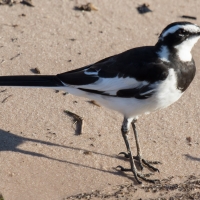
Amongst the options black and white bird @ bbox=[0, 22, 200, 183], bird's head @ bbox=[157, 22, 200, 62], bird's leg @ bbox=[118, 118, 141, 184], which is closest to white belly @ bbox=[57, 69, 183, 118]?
black and white bird @ bbox=[0, 22, 200, 183]

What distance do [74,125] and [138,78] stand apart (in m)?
1.12

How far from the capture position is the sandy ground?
598cm

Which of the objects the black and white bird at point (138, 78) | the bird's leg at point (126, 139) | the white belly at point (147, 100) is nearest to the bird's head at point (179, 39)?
the black and white bird at point (138, 78)

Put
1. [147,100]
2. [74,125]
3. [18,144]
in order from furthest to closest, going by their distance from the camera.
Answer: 1. [74,125]
2. [18,144]
3. [147,100]

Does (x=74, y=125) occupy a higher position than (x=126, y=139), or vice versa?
(x=126, y=139)

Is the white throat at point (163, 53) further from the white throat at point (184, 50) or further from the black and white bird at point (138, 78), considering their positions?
the white throat at point (184, 50)

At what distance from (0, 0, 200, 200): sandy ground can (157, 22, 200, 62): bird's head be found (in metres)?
1.14

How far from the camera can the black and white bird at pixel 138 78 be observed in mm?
5871

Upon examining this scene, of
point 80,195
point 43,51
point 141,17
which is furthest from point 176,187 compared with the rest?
point 141,17

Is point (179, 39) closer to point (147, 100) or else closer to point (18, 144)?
point (147, 100)

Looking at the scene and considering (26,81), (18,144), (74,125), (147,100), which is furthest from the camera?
(74,125)

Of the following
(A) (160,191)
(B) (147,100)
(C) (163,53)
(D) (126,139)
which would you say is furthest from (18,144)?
(C) (163,53)

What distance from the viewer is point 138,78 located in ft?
19.6

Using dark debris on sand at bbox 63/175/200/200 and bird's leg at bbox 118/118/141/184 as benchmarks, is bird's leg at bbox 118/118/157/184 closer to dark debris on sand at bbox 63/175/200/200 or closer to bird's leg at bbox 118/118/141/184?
bird's leg at bbox 118/118/141/184
